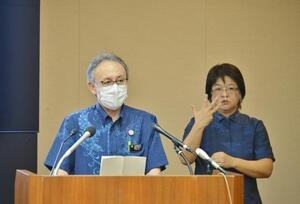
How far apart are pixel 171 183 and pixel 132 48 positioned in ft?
8.73

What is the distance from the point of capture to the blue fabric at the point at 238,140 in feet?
11.1

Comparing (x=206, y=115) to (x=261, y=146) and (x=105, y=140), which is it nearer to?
(x=261, y=146)

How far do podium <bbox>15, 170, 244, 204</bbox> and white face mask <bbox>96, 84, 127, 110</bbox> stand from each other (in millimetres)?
718

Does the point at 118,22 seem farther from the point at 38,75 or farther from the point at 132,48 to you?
the point at 38,75

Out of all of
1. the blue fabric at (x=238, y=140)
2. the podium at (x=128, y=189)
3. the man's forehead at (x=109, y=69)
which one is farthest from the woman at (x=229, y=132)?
the podium at (x=128, y=189)

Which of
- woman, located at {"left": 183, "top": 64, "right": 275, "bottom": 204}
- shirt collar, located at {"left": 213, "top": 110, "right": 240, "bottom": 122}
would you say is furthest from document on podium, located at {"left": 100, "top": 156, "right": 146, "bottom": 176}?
shirt collar, located at {"left": 213, "top": 110, "right": 240, "bottom": 122}

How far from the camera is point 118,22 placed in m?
4.94

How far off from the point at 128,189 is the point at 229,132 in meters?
1.19

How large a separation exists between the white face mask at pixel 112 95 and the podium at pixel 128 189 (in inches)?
Result: 28.3

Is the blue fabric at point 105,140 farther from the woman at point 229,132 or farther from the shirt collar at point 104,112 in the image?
the woman at point 229,132

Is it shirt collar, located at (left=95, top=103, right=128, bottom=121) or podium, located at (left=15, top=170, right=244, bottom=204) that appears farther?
shirt collar, located at (left=95, top=103, right=128, bottom=121)

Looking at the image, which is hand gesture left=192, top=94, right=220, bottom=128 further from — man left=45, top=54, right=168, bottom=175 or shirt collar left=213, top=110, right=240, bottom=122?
man left=45, top=54, right=168, bottom=175

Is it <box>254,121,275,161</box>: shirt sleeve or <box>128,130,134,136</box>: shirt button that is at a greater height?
<box>128,130,134,136</box>: shirt button

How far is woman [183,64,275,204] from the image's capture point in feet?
11.0
